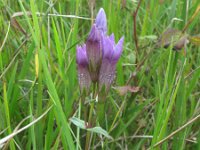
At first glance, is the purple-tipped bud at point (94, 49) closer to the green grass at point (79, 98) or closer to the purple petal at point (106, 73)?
the purple petal at point (106, 73)

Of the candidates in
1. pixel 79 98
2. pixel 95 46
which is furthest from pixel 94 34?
pixel 79 98

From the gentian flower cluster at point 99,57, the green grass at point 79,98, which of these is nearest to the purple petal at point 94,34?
the gentian flower cluster at point 99,57

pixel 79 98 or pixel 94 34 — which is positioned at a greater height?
pixel 94 34

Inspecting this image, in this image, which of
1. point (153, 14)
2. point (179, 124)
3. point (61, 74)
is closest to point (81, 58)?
point (61, 74)

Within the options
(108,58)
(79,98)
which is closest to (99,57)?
(108,58)

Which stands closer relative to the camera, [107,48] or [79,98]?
[107,48]

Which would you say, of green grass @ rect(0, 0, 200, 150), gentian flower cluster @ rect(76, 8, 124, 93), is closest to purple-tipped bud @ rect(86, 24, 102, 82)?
gentian flower cluster @ rect(76, 8, 124, 93)

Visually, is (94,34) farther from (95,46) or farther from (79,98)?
(79,98)

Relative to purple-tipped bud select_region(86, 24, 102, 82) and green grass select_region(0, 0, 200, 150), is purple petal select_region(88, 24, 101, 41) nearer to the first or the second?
purple-tipped bud select_region(86, 24, 102, 82)
